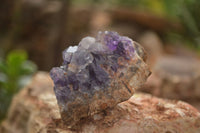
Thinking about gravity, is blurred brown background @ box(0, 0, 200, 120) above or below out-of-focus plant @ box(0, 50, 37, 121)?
above

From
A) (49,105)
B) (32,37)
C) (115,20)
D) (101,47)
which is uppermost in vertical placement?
(115,20)

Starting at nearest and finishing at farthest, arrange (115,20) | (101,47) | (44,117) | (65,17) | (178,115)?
1. (101,47)
2. (178,115)
3. (44,117)
4. (65,17)
5. (115,20)

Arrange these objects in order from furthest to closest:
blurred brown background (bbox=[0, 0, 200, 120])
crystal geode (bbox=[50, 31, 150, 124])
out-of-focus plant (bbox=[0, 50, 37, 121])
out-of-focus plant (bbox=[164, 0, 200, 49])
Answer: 1. out-of-focus plant (bbox=[164, 0, 200, 49])
2. blurred brown background (bbox=[0, 0, 200, 120])
3. out-of-focus plant (bbox=[0, 50, 37, 121])
4. crystal geode (bbox=[50, 31, 150, 124])

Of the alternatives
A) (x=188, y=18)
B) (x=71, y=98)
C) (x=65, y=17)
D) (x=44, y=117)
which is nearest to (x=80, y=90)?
(x=71, y=98)

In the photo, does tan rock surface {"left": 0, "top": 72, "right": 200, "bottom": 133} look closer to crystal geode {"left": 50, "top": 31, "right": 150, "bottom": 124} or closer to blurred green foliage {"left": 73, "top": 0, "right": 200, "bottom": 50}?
crystal geode {"left": 50, "top": 31, "right": 150, "bottom": 124}

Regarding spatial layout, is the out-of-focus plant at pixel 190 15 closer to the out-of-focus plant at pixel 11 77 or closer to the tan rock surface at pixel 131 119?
the out-of-focus plant at pixel 11 77

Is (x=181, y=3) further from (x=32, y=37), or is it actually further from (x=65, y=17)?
(x=32, y=37)

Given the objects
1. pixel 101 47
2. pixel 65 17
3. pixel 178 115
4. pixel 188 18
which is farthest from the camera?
pixel 188 18

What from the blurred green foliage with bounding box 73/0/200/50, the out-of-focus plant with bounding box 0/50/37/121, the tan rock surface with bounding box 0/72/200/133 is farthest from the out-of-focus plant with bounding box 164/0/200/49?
the tan rock surface with bounding box 0/72/200/133

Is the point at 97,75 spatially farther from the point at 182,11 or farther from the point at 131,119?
the point at 182,11
